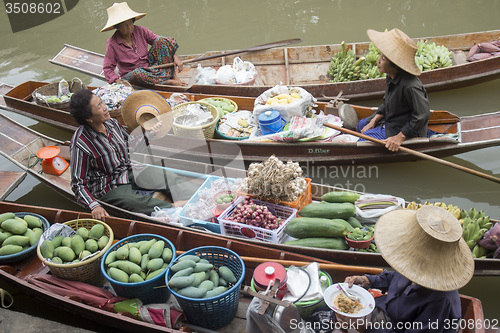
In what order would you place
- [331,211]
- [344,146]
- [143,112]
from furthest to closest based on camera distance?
[344,146], [143,112], [331,211]

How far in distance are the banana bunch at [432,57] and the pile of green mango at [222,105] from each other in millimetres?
2862

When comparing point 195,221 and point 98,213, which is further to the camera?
point 195,221

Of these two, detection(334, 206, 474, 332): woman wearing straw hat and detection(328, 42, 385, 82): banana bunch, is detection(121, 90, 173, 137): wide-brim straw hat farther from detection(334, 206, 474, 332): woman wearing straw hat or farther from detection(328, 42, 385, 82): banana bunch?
detection(334, 206, 474, 332): woman wearing straw hat

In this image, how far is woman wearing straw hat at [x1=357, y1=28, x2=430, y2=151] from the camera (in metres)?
4.01

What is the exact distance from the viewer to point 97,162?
3.88m

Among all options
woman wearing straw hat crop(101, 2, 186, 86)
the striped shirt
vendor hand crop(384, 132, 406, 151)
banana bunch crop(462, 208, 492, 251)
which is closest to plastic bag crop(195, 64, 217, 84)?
woman wearing straw hat crop(101, 2, 186, 86)

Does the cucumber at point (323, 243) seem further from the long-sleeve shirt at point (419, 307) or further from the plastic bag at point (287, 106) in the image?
the plastic bag at point (287, 106)

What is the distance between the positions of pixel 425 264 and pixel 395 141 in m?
2.30

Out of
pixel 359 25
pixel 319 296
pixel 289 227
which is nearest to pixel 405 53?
pixel 289 227

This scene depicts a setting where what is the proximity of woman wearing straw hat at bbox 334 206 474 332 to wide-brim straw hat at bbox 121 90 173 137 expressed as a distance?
300 cm

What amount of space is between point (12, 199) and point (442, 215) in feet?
18.0

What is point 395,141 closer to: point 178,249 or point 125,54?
point 178,249

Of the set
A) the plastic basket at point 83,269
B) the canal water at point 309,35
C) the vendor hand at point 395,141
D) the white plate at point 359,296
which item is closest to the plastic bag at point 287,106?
the canal water at point 309,35

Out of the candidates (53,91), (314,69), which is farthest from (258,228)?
(53,91)
